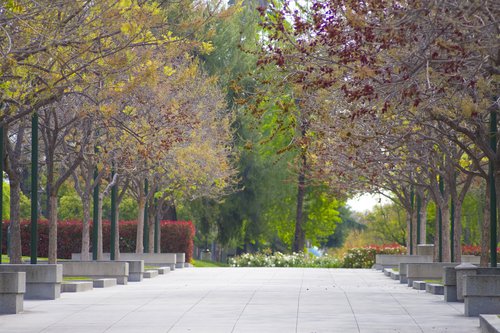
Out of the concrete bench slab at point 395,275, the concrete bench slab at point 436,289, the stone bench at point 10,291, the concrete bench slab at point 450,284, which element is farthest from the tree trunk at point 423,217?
the stone bench at point 10,291

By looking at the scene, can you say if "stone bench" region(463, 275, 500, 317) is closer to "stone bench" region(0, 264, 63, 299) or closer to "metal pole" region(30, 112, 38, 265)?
"stone bench" region(0, 264, 63, 299)

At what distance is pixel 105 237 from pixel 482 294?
33121 millimetres

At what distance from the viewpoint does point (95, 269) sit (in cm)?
2988

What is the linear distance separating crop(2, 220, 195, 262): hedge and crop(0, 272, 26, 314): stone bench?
29385mm

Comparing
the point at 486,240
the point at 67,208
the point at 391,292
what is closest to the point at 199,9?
the point at 486,240

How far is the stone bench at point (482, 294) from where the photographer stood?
1770 cm

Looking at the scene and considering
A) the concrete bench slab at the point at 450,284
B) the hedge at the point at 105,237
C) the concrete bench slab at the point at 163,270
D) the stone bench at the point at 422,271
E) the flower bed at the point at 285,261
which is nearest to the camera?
the concrete bench slab at the point at 450,284

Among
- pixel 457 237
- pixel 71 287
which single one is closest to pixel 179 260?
pixel 457 237

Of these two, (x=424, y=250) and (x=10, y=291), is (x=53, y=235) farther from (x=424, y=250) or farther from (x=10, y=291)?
(x=424, y=250)

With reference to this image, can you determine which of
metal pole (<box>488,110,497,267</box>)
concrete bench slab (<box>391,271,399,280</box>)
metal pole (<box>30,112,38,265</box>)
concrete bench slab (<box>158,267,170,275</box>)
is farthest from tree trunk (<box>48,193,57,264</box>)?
concrete bench slab (<box>391,271,399,280</box>)

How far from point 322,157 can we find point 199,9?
12.5 meters

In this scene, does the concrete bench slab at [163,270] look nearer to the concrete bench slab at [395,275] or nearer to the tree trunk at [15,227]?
the concrete bench slab at [395,275]

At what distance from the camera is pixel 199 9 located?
20.4 metres

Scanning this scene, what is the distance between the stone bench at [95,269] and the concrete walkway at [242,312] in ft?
6.78
